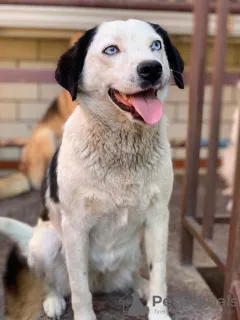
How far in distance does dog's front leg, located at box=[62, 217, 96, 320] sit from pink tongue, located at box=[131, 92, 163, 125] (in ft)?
1.15

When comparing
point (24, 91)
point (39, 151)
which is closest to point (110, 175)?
point (39, 151)

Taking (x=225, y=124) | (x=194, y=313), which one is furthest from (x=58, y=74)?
(x=225, y=124)

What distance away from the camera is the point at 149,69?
3.44 feet

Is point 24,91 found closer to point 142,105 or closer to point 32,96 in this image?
point 32,96

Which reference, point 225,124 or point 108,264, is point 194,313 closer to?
point 108,264

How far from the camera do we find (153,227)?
4.25ft

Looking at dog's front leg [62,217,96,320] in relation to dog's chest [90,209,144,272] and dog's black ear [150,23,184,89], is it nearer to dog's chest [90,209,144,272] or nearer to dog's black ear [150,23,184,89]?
dog's chest [90,209,144,272]

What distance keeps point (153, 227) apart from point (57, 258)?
0.35m

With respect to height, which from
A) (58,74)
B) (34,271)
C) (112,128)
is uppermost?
(58,74)

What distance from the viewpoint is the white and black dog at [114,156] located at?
1115 millimetres

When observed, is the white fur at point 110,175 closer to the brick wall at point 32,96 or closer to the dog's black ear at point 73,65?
the dog's black ear at point 73,65

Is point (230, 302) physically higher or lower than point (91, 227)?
lower

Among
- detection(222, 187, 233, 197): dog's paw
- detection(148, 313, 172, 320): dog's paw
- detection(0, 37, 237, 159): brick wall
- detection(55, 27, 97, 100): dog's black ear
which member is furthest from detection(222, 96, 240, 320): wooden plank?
detection(0, 37, 237, 159): brick wall

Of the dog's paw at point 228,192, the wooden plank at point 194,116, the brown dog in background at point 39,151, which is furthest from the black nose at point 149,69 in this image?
the dog's paw at point 228,192
